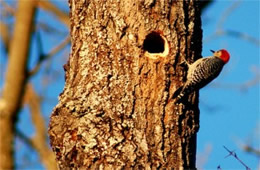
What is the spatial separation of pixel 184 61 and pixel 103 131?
811 mm

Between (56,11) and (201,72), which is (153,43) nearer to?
(201,72)

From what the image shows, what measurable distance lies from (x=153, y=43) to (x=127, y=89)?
47 centimetres

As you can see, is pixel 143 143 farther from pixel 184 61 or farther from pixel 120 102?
pixel 184 61

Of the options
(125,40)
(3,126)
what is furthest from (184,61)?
Result: (3,126)

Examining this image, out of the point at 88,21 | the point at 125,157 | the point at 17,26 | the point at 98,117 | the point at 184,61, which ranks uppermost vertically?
the point at 17,26

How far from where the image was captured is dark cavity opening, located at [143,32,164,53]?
4496 millimetres

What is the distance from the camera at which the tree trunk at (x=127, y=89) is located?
410 centimetres

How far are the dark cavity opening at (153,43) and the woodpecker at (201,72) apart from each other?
0.22 m

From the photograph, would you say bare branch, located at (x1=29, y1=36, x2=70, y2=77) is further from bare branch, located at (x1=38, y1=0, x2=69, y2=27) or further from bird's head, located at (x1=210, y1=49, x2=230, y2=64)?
bird's head, located at (x1=210, y1=49, x2=230, y2=64)

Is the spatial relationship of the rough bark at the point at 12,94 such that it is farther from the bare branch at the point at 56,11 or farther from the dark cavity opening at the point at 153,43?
the dark cavity opening at the point at 153,43

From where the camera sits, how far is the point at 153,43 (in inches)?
180

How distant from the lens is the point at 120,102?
423cm

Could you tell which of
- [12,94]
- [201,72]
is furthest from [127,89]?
[12,94]

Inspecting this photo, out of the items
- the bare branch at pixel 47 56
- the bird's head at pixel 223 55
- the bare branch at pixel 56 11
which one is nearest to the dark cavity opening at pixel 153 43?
the bird's head at pixel 223 55
